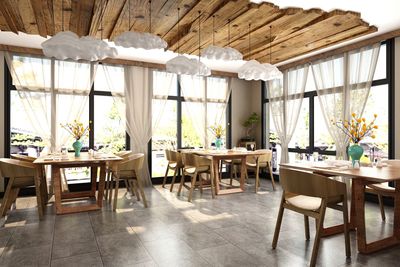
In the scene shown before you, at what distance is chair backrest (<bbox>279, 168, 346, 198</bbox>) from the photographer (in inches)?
90.1

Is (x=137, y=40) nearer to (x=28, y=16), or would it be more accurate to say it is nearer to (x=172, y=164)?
(x=28, y=16)

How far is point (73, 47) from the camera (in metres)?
3.00

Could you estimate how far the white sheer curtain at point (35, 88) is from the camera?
16.7 feet

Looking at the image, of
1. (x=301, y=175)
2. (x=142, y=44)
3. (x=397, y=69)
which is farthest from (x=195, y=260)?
(x=397, y=69)

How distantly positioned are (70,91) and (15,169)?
2242mm

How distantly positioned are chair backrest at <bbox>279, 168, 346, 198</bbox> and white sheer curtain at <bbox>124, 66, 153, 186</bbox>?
3991mm

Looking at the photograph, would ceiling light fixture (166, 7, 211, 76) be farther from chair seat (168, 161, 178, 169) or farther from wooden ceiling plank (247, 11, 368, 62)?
chair seat (168, 161, 178, 169)

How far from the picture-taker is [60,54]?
10.1ft

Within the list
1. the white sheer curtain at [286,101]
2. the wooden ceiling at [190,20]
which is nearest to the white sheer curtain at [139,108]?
the wooden ceiling at [190,20]

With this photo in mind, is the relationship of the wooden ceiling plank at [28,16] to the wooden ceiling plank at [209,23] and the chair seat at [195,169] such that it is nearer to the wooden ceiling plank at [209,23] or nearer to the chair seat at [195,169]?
the wooden ceiling plank at [209,23]

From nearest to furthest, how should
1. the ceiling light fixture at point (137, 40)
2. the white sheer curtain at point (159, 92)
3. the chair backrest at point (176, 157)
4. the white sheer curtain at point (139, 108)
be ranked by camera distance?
1. the ceiling light fixture at point (137, 40)
2. the chair backrest at point (176, 157)
3. the white sheer curtain at point (139, 108)
4. the white sheer curtain at point (159, 92)

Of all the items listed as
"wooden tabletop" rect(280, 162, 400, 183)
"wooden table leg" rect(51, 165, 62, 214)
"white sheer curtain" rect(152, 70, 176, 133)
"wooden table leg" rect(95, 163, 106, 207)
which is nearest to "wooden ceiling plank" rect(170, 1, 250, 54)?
"white sheer curtain" rect(152, 70, 176, 133)

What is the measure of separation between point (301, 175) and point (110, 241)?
6.64 feet

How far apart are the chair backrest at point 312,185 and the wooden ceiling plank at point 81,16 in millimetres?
2990
